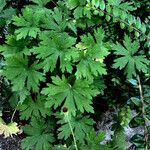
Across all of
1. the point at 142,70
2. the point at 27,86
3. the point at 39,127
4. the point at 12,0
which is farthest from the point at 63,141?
the point at 12,0

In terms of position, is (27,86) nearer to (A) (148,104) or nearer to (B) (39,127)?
(B) (39,127)

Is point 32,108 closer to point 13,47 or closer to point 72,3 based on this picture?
point 13,47

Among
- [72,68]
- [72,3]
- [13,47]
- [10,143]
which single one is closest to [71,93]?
[72,68]

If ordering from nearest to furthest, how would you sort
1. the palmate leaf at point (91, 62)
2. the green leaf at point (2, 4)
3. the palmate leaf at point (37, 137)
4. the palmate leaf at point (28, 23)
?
the palmate leaf at point (91, 62) < the palmate leaf at point (28, 23) < the palmate leaf at point (37, 137) < the green leaf at point (2, 4)

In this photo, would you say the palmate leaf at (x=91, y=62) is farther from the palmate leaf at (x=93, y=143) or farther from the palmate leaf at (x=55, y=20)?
the palmate leaf at (x=93, y=143)

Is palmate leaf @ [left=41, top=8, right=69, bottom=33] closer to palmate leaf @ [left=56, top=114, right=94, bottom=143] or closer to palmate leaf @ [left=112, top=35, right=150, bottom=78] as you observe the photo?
palmate leaf @ [left=112, top=35, right=150, bottom=78]

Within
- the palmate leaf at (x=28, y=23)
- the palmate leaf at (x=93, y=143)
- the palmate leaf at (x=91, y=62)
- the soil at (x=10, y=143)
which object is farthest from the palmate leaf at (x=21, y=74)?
the soil at (x=10, y=143)
